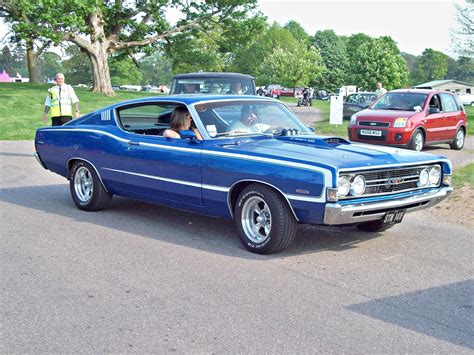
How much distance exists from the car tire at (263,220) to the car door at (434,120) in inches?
403

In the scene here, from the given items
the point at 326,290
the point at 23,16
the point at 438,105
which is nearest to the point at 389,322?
the point at 326,290

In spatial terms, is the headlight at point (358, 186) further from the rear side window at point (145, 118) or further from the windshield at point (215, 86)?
the windshield at point (215, 86)

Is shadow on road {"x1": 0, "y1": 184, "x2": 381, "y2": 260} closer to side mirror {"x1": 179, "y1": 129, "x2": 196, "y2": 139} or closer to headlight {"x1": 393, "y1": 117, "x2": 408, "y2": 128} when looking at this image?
side mirror {"x1": 179, "y1": 129, "x2": 196, "y2": 139}

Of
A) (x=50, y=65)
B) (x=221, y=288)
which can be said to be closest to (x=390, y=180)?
(x=221, y=288)

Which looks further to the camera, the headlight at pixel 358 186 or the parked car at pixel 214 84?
the parked car at pixel 214 84

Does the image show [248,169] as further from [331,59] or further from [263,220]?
[331,59]

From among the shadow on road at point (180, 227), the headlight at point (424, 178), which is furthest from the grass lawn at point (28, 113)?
the headlight at point (424, 178)

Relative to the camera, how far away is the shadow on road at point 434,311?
14.0ft

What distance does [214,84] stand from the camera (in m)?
15.1

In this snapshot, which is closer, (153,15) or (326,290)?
(326,290)

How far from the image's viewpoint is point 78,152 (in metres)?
8.27

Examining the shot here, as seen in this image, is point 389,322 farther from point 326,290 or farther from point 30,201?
point 30,201

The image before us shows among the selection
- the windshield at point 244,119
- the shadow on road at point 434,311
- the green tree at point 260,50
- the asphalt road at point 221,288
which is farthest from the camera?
the green tree at point 260,50

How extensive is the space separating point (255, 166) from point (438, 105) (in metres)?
11.4
